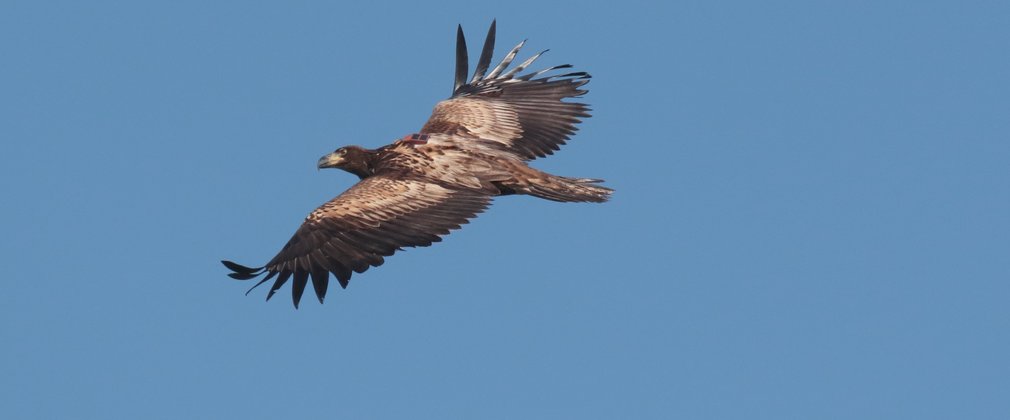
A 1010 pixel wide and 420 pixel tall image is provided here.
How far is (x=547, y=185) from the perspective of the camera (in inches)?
780

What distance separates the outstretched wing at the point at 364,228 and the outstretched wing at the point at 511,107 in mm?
2481

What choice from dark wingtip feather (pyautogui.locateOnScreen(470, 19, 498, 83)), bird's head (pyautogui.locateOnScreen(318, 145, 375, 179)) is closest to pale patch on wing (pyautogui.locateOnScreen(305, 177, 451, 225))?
bird's head (pyautogui.locateOnScreen(318, 145, 375, 179))

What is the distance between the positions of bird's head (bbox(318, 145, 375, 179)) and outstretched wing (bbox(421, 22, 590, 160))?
1402 mm

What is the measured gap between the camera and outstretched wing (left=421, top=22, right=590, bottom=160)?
72.1ft

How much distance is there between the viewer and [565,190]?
19.8m

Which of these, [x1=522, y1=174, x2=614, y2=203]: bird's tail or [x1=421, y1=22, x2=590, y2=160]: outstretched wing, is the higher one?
[x1=421, y1=22, x2=590, y2=160]: outstretched wing

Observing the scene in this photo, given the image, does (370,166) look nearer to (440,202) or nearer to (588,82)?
(440,202)

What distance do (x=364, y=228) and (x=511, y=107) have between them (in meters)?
4.51

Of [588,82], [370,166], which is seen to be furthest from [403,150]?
[588,82]

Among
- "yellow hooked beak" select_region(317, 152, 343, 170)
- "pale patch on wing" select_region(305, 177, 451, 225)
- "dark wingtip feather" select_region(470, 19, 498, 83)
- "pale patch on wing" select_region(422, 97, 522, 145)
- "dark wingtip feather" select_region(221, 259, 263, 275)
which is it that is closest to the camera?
"dark wingtip feather" select_region(221, 259, 263, 275)

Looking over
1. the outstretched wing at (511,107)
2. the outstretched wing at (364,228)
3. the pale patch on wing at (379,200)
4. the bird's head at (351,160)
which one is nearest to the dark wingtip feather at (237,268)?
the outstretched wing at (364,228)

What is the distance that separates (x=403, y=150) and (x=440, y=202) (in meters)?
1.41

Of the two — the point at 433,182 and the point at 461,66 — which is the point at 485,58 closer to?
the point at 461,66

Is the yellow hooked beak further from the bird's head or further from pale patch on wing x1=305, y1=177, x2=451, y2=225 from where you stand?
pale patch on wing x1=305, y1=177, x2=451, y2=225
